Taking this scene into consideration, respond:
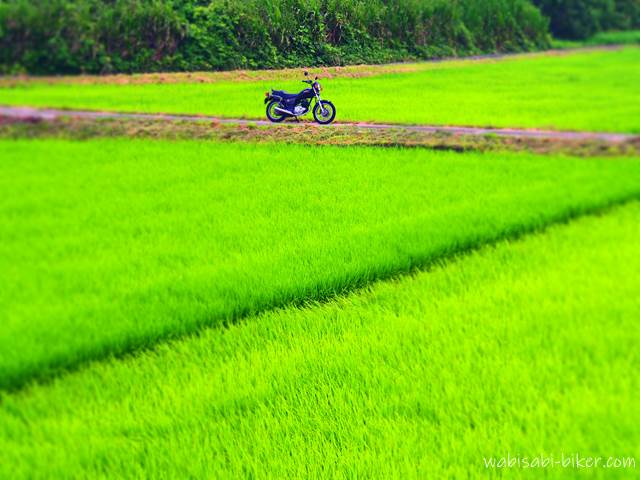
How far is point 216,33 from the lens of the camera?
7.67 ft

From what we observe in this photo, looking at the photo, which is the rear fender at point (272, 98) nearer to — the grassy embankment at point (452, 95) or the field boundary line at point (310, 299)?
the grassy embankment at point (452, 95)

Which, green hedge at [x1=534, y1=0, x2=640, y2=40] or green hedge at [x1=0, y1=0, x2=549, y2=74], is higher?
green hedge at [x1=534, y1=0, x2=640, y2=40]

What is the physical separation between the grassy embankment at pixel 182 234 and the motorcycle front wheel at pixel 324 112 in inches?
6.8

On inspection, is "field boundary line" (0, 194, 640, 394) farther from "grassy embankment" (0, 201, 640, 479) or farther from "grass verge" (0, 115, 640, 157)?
"grass verge" (0, 115, 640, 157)

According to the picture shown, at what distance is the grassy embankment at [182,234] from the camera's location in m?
2.04

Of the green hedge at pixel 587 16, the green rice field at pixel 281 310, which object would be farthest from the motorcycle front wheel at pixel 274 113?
the green hedge at pixel 587 16

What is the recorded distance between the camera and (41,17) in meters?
1.80

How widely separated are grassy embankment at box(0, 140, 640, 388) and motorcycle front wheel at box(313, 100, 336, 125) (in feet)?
0.57

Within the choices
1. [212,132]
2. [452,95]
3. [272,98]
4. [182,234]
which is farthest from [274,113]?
[452,95]

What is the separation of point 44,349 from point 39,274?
1.17 ft

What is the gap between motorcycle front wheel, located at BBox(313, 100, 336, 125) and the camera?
8.91ft

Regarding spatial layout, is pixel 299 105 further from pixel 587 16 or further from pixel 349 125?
pixel 587 16

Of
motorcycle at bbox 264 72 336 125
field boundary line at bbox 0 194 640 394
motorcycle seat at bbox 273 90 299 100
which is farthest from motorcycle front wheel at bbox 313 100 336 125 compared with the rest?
field boundary line at bbox 0 194 640 394

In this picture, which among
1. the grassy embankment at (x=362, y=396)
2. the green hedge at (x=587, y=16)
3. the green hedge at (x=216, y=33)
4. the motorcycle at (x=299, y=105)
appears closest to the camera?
the green hedge at (x=216, y=33)
